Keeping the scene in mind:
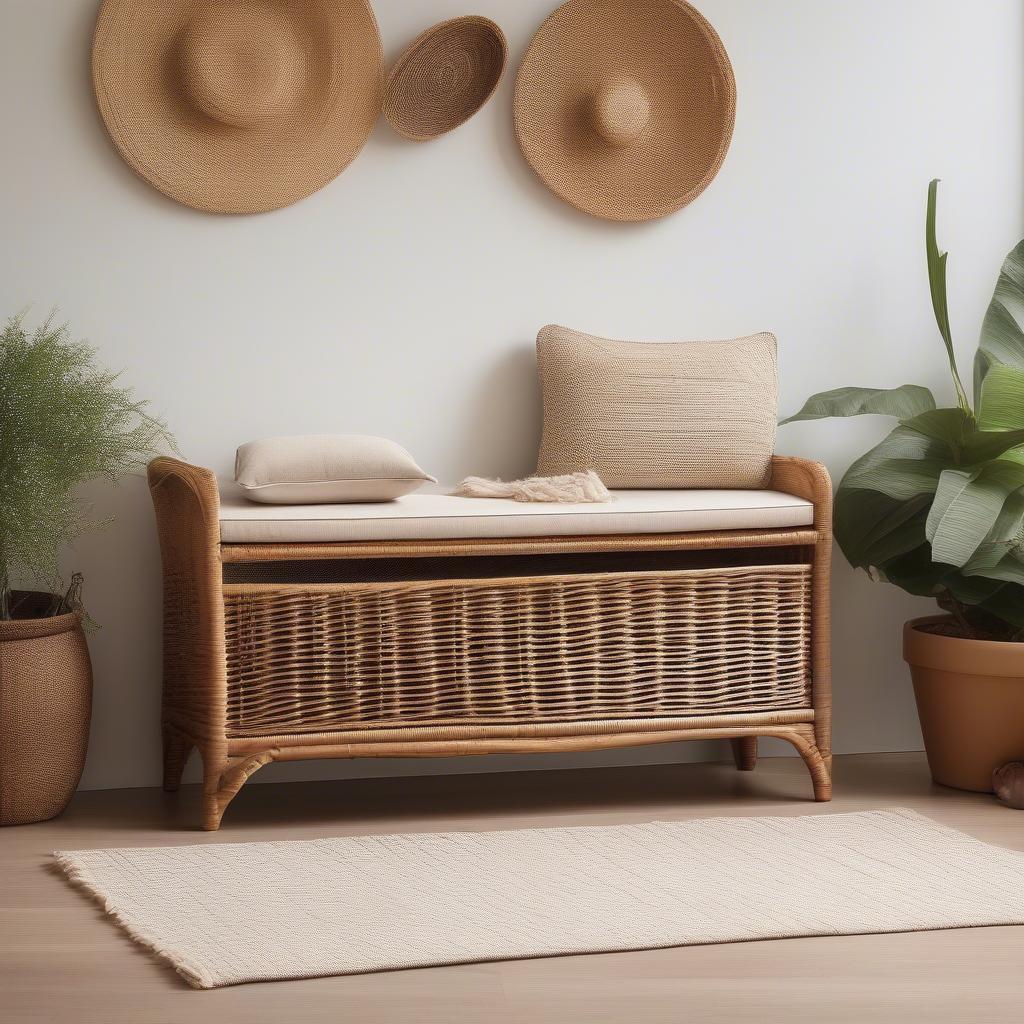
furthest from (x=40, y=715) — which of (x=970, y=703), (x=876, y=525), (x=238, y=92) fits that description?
(x=970, y=703)

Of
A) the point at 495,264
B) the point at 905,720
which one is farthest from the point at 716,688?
the point at 495,264

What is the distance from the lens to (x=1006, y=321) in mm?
2957

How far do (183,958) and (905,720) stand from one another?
6.58 ft

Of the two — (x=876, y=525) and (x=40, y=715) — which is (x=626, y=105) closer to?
(x=876, y=525)

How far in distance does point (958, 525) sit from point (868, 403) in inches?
17.0

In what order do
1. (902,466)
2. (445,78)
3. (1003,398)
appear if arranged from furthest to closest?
(445,78) < (902,466) < (1003,398)

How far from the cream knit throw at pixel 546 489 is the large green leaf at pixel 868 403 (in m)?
0.50

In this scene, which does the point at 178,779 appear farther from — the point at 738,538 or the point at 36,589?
the point at 738,538

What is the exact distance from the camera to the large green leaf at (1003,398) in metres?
2.71

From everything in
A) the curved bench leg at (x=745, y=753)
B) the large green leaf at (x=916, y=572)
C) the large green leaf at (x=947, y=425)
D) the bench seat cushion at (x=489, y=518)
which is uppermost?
the large green leaf at (x=947, y=425)

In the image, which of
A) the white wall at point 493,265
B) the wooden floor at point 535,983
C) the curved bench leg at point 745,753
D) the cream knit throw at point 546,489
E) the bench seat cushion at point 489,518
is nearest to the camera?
the wooden floor at point 535,983

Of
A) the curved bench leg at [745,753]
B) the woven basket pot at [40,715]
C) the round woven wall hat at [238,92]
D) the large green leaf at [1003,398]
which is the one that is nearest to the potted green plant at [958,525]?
the large green leaf at [1003,398]

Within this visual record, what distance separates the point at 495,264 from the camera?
3.05 m

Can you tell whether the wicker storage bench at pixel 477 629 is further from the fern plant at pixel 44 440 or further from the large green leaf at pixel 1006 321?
the large green leaf at pixel 1006 321
